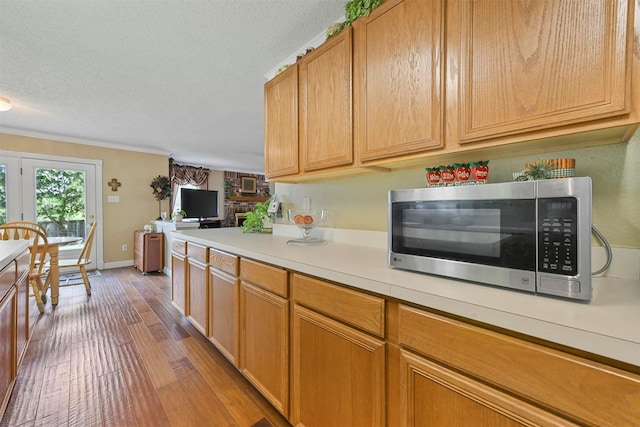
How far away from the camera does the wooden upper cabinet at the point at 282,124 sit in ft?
→ 5.74

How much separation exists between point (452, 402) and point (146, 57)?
2.81 m

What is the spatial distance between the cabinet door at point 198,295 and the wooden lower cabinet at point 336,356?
3.37 ft

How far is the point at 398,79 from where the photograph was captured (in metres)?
1.20

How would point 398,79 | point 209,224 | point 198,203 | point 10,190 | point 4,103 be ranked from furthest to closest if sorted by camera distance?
point 198,203 → point 209,224 → point 10,190 → point 4,103 → point 398,79

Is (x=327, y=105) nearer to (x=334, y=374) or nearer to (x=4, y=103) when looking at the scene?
(x=334, y=374)

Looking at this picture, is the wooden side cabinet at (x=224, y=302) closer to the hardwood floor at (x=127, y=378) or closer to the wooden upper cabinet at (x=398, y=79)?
the hardwood floor at (x=127, y=378)

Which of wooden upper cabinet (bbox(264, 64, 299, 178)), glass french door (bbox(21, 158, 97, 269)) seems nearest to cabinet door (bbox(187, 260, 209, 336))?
wooden upper cabinet (bbox(264, 64, 299, 178))

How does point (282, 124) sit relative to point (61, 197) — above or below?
above

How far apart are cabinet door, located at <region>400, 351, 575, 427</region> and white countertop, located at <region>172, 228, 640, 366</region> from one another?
18 cm

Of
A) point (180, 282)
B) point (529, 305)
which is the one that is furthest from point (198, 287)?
point (529, 305)

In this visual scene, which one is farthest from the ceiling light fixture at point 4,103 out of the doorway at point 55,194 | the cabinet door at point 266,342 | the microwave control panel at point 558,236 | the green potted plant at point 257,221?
the microwave control panel at point 558,236

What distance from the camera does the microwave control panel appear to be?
67cm

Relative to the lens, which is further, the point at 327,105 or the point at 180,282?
the point at 180,282

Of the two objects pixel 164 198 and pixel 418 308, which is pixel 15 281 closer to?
pixel 418 308
